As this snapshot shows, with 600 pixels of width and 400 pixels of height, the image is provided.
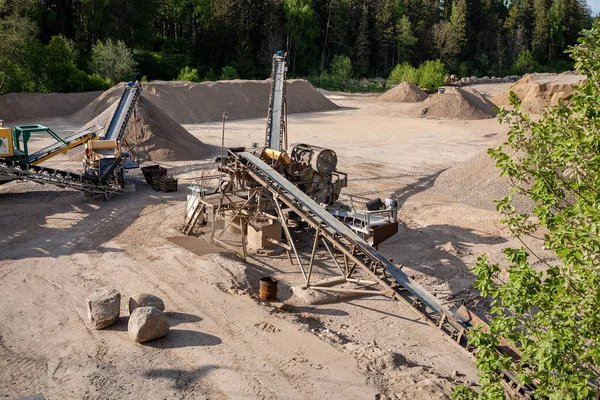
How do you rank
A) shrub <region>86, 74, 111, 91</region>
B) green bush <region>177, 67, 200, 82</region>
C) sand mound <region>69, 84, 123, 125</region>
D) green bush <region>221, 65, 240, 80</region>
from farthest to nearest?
green bush <region>221, 65, 240, 80</region> < green bush <region>177, 67, 200, 82</region> < shrub <region>86, 74, 111, 91</region> < sand mound <region>69, 84, 123, 125</region>

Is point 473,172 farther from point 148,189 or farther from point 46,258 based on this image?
point 46,258

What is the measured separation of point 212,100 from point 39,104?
12238 millimetres

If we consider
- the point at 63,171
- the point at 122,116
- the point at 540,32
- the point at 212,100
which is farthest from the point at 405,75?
the point at 63,171

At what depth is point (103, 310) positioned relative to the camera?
1218 cm

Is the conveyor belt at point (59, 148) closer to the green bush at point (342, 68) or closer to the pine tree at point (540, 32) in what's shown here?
the green bush at point (342, 68)

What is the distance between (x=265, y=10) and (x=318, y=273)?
207 feet

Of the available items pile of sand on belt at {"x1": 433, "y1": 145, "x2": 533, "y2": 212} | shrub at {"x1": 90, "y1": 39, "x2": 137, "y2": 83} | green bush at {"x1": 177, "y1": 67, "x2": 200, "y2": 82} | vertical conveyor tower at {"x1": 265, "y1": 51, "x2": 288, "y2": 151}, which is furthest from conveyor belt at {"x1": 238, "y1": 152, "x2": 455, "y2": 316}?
green bush at {"x1": 177, "y1": 67, "x2": 200, "y2": 82}

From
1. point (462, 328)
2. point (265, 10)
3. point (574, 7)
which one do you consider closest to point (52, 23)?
point (265, 10)

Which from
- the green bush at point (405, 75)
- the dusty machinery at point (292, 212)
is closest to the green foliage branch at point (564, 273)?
the dusty machinery at point (292, 212)

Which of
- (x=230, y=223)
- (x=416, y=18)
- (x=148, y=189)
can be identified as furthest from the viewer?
(x=416, y=18)

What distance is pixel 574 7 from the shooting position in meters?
99.3

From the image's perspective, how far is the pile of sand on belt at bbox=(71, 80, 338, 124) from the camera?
4309cm

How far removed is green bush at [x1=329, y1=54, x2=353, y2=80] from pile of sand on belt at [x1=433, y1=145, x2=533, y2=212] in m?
47.6

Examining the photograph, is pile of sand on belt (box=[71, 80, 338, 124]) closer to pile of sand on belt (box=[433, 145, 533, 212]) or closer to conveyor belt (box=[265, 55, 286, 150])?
conveyor belt (box=[265, 55, 286, 150])
